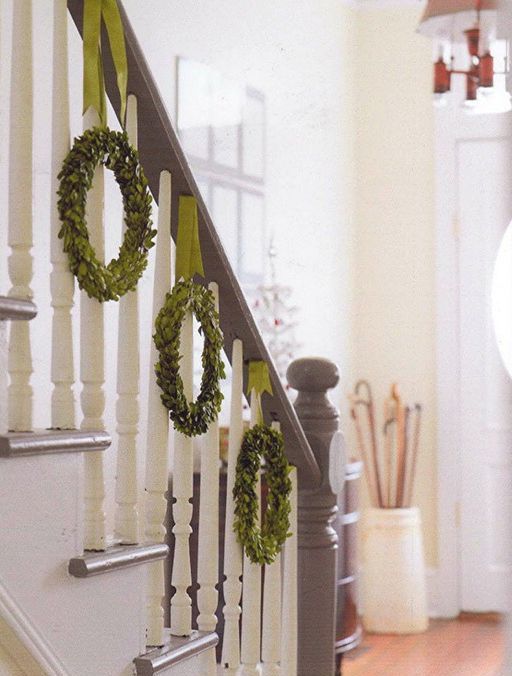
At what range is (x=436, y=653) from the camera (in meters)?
4.89

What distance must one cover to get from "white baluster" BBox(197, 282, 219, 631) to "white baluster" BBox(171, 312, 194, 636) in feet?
0.19

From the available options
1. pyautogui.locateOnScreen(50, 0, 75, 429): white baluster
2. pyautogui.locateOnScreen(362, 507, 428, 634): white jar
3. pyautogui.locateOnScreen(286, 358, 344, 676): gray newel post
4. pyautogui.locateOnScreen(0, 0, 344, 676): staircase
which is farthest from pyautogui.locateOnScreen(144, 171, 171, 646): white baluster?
pyautogui.locateOnScreen(362, 507, 428, 634): white jar

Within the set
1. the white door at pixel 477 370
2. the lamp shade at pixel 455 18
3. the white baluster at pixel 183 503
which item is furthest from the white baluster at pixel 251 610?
the white door at pixel 477 370

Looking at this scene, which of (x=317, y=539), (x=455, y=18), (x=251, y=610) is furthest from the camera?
(x=455, y=18)

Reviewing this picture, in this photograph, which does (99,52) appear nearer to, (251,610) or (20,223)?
(20,223)

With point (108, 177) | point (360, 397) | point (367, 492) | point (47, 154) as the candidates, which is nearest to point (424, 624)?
point (367, 492)

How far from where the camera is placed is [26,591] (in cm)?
146

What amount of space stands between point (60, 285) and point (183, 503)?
0.47m

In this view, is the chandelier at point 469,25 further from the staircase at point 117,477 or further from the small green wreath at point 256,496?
the small green wreath at point 256,496

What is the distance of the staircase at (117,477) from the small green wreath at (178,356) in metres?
0.03

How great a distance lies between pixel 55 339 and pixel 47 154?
1.67 m

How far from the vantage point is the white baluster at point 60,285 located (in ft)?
5.15

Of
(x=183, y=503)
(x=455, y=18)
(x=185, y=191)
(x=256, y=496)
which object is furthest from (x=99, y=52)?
(x=455, y=18)

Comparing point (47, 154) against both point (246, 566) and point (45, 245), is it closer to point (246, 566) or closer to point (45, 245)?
point (45, 245)
